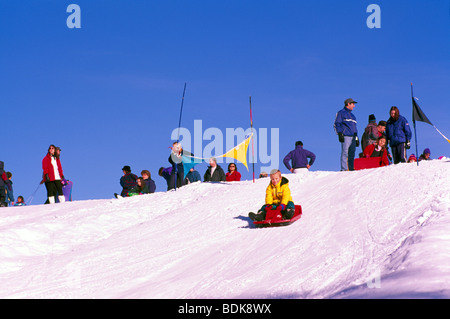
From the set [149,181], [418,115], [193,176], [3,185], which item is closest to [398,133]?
[418,115]

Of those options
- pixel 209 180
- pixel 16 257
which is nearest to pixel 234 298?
pixel 16 257

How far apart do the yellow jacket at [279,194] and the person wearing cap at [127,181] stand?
23.6 feet

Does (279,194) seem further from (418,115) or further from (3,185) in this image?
(3,185)

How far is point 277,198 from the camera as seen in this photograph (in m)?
13.4

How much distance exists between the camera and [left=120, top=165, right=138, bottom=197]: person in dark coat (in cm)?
1958

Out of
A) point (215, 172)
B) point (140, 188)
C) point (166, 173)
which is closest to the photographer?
point (215, 172)

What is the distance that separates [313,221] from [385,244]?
7.96 feet

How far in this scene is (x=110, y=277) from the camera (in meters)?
11.5

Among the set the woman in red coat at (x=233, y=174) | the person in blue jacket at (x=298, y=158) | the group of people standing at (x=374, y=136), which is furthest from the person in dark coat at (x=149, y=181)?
the group of people standing at (x=374, y=136)

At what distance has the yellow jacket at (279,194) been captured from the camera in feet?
43.4

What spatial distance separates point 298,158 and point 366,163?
202 cm

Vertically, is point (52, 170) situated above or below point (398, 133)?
below

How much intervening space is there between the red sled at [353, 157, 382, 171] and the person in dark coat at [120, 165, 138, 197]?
6.52 meters
